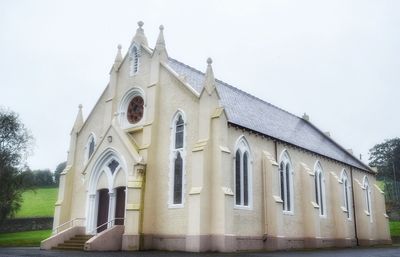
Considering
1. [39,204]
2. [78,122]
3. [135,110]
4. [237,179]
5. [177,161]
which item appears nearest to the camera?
[177,161]

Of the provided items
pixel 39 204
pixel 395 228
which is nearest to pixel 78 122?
pixel 395 228

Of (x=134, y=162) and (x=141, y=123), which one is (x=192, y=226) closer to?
(x=134, y=162)

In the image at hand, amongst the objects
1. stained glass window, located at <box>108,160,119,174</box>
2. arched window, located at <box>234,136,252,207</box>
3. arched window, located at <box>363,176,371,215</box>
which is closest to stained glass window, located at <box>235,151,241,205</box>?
arched window, located at <box>234,136,252,207</box>

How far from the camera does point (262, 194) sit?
27000 mm

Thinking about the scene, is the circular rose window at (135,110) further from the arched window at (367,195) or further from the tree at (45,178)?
the tree at (45,178)

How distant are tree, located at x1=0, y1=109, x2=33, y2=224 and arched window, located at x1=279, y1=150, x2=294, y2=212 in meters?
34.7

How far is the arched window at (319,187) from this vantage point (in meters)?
34.0

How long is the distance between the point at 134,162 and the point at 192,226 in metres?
6.15

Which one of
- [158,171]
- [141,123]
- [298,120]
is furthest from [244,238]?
[298,120]

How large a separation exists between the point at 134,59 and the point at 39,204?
176 ft

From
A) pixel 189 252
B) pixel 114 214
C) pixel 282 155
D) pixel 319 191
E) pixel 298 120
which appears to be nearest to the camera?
pixel 189 252

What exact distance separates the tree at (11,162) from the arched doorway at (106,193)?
2473 cm

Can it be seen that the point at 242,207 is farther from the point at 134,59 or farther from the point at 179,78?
the point at 134,59

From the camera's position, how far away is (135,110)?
97.4ft
